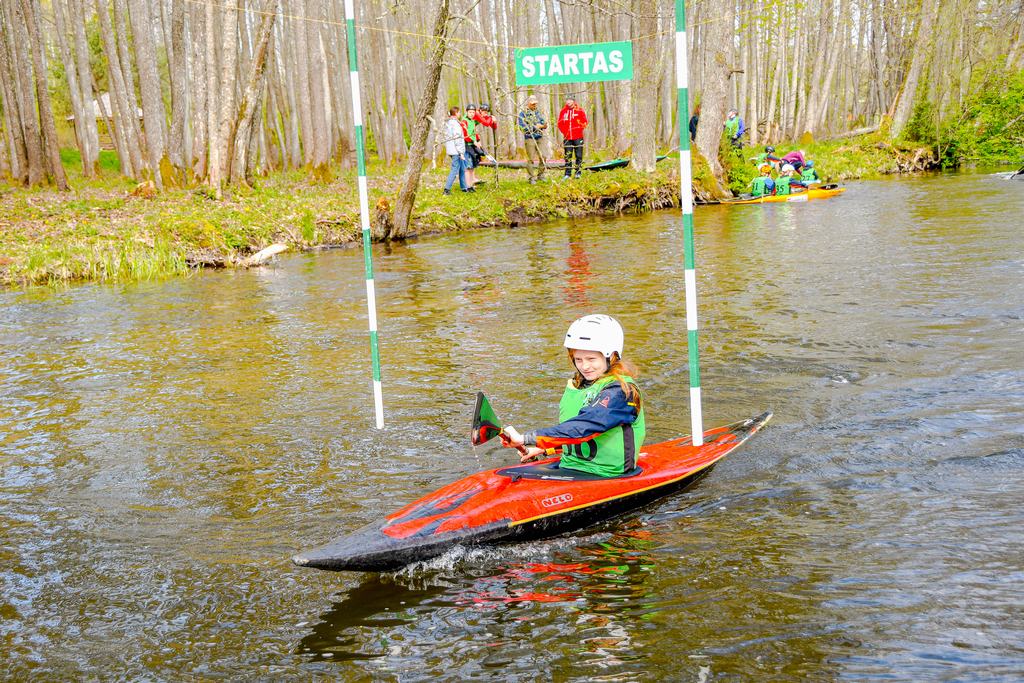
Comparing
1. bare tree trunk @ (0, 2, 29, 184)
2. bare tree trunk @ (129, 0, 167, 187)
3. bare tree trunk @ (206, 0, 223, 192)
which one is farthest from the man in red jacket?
bare tree trunk @ (0, 2, 29, 184)

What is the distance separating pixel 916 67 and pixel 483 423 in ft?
84.3

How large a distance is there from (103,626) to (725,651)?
2563mm

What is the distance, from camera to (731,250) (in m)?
13.7

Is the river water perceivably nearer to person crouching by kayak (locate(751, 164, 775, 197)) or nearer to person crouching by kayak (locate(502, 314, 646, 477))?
person crouching by kayak (locate(502, 314, 646, 477))

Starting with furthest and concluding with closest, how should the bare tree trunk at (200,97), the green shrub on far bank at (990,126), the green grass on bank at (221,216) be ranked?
the green shrub on far bank at (990,126), the bare tree trunk at (200,97), the green grass on bank at (221,216)

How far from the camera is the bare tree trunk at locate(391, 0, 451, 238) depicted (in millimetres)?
14203

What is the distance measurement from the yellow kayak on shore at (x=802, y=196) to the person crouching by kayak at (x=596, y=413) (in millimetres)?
15967

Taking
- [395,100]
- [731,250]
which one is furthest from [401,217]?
[395,100]

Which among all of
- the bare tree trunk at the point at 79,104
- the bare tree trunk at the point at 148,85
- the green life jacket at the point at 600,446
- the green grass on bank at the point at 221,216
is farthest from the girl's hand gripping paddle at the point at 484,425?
the bare tree trunk at the point at 79,104

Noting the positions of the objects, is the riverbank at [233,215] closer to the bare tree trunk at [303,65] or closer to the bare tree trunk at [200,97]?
the bare tree trunk at [200,97]

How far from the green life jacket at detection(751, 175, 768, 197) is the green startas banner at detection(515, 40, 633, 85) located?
1264cm

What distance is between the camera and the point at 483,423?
15.3 ft

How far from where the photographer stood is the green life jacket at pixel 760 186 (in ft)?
66.3

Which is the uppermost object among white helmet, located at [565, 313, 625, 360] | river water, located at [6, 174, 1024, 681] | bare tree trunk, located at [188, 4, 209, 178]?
bare tree trunk, located at [188, 4, 209, 178]
